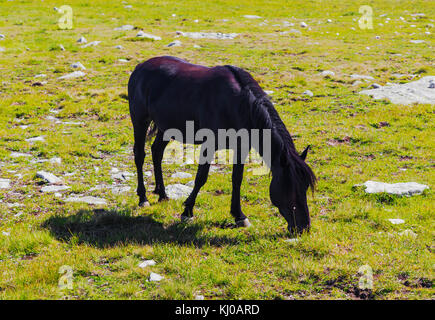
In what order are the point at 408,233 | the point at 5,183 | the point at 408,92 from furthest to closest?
the point at 408,92 < the point at 5,183 < the point at 408,233

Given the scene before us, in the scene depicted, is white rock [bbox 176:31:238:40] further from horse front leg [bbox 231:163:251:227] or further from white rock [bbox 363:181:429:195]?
horse front leg [bbox 231:163:251:227]

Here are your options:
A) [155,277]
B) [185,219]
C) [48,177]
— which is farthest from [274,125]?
[48,177]

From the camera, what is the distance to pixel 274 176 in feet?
21.5

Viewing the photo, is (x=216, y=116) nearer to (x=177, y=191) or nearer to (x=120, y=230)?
(x=177, y=191)

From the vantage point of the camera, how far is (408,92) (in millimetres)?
14492

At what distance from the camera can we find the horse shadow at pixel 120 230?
6816 millimetres

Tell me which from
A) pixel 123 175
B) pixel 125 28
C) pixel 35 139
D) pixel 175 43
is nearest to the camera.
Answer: pixel 123 175

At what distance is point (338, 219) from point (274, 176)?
1786 mm

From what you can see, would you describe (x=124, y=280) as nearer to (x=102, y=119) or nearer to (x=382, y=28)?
(x=102, y=119)

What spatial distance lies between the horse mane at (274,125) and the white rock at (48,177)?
15.5 ft

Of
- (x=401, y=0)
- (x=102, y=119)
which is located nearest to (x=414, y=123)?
(x=102, y=119)

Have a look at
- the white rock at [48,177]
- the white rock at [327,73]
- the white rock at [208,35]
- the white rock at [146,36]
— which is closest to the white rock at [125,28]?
the white rock at [146,36]

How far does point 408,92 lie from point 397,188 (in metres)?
7.39
